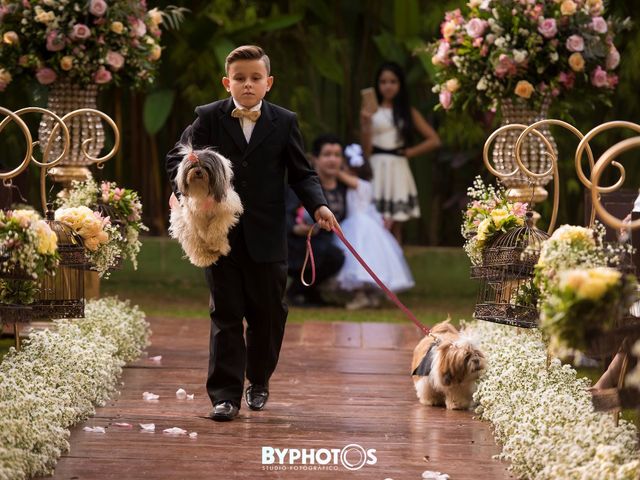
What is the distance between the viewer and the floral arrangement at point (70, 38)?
Result: 7609 mm

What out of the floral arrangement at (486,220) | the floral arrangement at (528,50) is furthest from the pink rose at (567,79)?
the floral arrangement at (486,220)

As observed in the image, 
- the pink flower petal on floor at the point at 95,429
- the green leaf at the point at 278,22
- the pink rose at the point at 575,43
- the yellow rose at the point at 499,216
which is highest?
the green leaf at the point at 278,22

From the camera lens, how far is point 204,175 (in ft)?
16.4

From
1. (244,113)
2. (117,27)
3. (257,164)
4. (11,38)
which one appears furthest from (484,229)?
(11,38)

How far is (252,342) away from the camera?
569cm

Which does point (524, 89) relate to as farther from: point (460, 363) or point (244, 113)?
point (244, 113)

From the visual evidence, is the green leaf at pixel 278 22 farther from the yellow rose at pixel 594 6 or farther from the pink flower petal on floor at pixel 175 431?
the pink flower petal on floor at pixel 175 431

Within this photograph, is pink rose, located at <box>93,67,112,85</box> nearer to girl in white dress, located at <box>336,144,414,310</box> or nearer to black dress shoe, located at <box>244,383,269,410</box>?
black dress shoe, located at <box>244,383,269,410</box>

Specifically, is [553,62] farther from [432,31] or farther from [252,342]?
[432,31]

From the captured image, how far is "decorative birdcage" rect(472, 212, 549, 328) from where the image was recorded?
532cm

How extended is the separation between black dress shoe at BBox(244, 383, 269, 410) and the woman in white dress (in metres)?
→ 5.32

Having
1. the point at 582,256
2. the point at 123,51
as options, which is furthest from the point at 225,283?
the point at 123,51

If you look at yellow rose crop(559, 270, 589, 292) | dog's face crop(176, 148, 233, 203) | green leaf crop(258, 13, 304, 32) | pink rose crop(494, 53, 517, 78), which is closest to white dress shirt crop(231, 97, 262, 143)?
dog's face crop(176, 148, 233, 203)

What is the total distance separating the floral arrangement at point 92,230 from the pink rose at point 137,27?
2002mm
